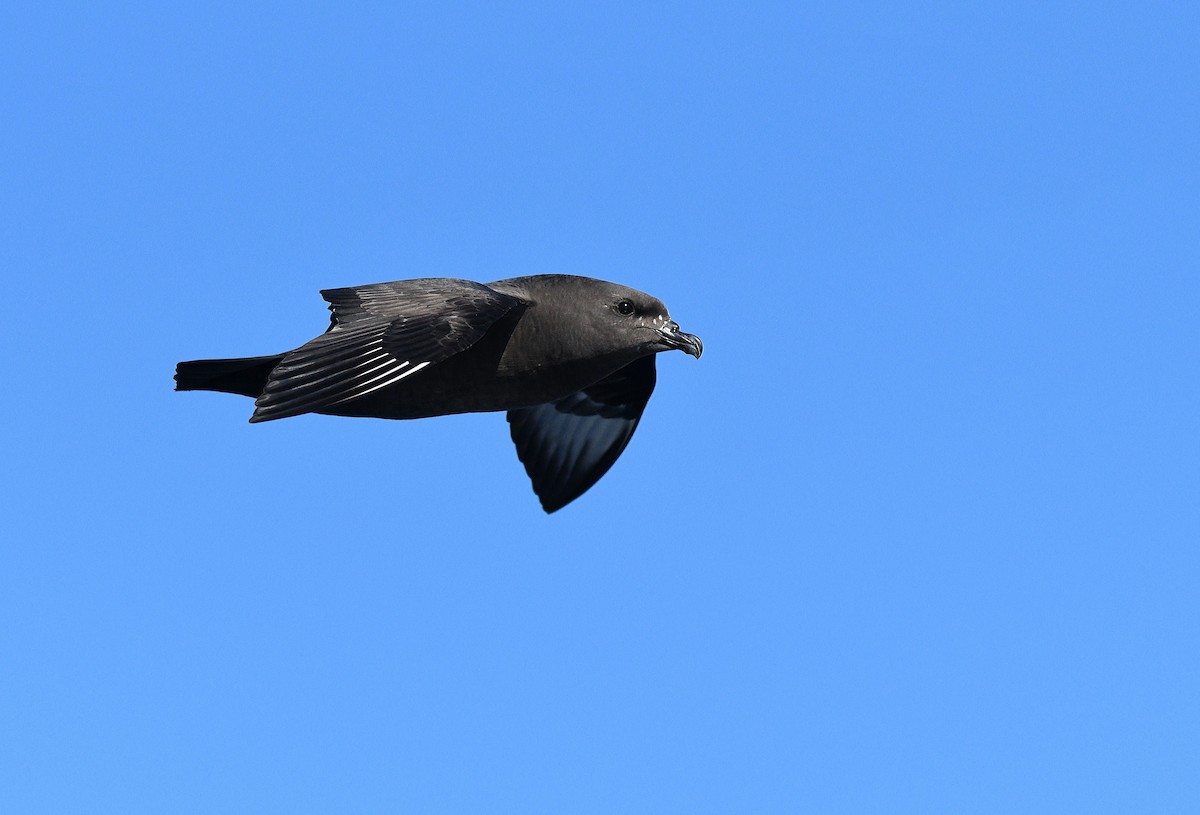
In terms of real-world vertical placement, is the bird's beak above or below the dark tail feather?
above

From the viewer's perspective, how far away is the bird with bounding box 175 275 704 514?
32.6 ft

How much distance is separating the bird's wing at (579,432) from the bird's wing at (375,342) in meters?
2.60

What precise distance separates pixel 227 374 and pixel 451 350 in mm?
1782

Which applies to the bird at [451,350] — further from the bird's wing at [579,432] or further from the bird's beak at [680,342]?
the bird's wing at [579,432]

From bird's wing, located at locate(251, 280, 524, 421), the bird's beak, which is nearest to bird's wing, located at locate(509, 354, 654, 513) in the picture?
the bird's beak

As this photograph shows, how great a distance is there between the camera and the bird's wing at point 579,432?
1310 centimetres

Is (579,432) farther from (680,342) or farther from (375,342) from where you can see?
(375,342)

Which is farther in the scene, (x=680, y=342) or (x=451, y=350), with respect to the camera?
(x=680, y=342)

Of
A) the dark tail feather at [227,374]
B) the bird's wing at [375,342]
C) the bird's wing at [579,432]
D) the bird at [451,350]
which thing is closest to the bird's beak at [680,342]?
the bird at [451,350]

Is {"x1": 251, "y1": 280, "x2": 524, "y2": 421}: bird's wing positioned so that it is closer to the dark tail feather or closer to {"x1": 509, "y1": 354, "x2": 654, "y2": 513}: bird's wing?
the dark tail feather

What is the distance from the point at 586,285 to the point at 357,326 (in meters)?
1.68

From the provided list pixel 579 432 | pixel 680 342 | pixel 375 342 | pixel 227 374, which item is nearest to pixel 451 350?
pixel 375 342

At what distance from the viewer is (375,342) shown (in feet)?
33.2

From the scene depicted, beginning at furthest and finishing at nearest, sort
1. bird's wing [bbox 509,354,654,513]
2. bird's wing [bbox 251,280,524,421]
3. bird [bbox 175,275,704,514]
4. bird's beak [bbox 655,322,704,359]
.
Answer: bird's wing [bbox 509,354,654,513] → bird's beak [bbox 655,322,704,359] → bird [bbox 175,275,704,514] → bird's wing [bbox 251,280,524,421]
